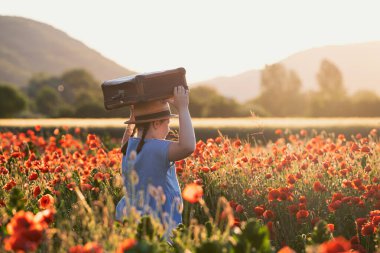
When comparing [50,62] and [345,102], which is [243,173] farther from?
[50,62]

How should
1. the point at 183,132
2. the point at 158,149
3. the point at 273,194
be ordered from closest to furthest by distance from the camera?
the point at 183,132 → the point at 158,149 → the point at 273,194

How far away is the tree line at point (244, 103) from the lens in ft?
133

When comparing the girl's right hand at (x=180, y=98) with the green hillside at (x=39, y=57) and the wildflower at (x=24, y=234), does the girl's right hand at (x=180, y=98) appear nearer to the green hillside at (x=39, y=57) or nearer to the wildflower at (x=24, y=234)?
the wildflower at (x=24, y=234)

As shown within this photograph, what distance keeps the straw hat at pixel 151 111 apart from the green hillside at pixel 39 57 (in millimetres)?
163683

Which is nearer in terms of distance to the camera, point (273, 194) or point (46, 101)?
point (273, 194)

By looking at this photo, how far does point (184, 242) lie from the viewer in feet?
9.77

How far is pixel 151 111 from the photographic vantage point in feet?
13.3

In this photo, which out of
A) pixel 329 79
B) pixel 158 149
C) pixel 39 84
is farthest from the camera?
pixel 39 84

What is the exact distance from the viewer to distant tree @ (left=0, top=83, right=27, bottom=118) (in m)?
57.6

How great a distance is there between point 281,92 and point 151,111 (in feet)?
239

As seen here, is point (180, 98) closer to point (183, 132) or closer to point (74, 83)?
point (183, 132)

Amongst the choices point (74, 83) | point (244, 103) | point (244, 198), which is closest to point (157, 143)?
point (244, 198)

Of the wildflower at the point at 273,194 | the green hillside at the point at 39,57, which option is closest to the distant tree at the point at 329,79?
the wildflower at the point at 273,194

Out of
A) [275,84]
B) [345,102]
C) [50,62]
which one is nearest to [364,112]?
[345,102]
